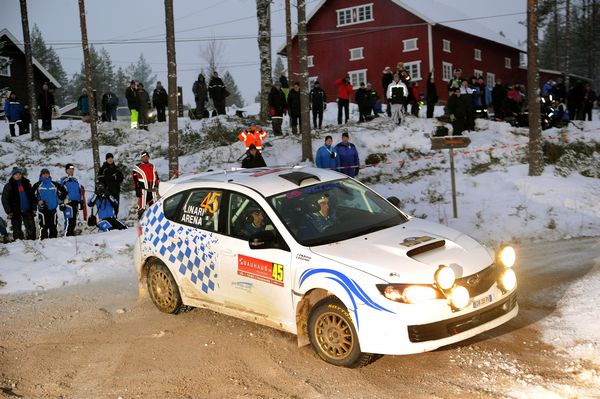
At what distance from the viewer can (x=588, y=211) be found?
504 inches

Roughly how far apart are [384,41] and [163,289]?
36.8 metres

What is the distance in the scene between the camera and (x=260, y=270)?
6.41 m

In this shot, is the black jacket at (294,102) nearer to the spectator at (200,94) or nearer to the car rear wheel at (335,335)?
the spectator at (200,94)

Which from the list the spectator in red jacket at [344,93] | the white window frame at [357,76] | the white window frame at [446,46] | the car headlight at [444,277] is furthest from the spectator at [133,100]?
the white window frame at [446,46]

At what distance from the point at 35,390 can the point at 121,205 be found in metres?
13.7

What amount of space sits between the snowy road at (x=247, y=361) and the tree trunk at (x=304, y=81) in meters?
11.4

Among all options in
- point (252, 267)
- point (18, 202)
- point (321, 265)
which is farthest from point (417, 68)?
point (321, 265)

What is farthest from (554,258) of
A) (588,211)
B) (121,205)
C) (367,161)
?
(121,205)

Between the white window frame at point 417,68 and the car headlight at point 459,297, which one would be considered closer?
the car headlight at point 459,297

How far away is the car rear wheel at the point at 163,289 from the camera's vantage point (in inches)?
297

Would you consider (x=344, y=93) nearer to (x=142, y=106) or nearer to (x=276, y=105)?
(x=276, y=105)

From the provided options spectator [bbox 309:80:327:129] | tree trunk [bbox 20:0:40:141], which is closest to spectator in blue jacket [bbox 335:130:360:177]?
spectator [bbox 309:80:327:129]

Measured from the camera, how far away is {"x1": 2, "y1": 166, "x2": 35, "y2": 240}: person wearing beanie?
13928mm

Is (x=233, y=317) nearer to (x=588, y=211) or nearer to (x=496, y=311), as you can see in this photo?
(x=496, y=311)
